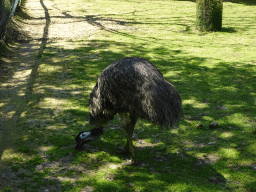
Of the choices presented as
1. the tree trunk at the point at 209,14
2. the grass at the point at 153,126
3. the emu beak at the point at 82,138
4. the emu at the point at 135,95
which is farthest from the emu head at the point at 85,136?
the tree trunk at the point at 209,14

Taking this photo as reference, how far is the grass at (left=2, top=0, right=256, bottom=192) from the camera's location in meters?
5.40

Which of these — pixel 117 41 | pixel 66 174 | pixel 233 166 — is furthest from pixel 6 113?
pixel 117 41

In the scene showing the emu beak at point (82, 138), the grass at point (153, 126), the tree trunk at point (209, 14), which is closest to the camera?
the grass at point (153, 126)

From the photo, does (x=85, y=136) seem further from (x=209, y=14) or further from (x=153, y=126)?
(x=209, y=14)

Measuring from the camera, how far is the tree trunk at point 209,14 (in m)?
15.4

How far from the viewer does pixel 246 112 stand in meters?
8.01

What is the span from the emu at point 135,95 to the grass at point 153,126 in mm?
1064

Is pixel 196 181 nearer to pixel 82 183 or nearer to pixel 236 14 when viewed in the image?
pixel 82 183

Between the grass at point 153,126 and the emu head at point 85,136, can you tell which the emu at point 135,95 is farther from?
the grass at point 153,126

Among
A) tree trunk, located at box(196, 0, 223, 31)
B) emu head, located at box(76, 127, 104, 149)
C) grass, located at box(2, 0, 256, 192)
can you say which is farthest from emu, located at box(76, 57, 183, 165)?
tree trunk, located at box(196, 0, 223, 31)

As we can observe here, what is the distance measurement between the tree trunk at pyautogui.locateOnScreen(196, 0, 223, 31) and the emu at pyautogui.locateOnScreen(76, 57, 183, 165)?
11.7 m

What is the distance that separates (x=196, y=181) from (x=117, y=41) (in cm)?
1103

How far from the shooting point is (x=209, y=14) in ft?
51.6

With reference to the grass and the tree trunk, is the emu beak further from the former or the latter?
the tree trunk
